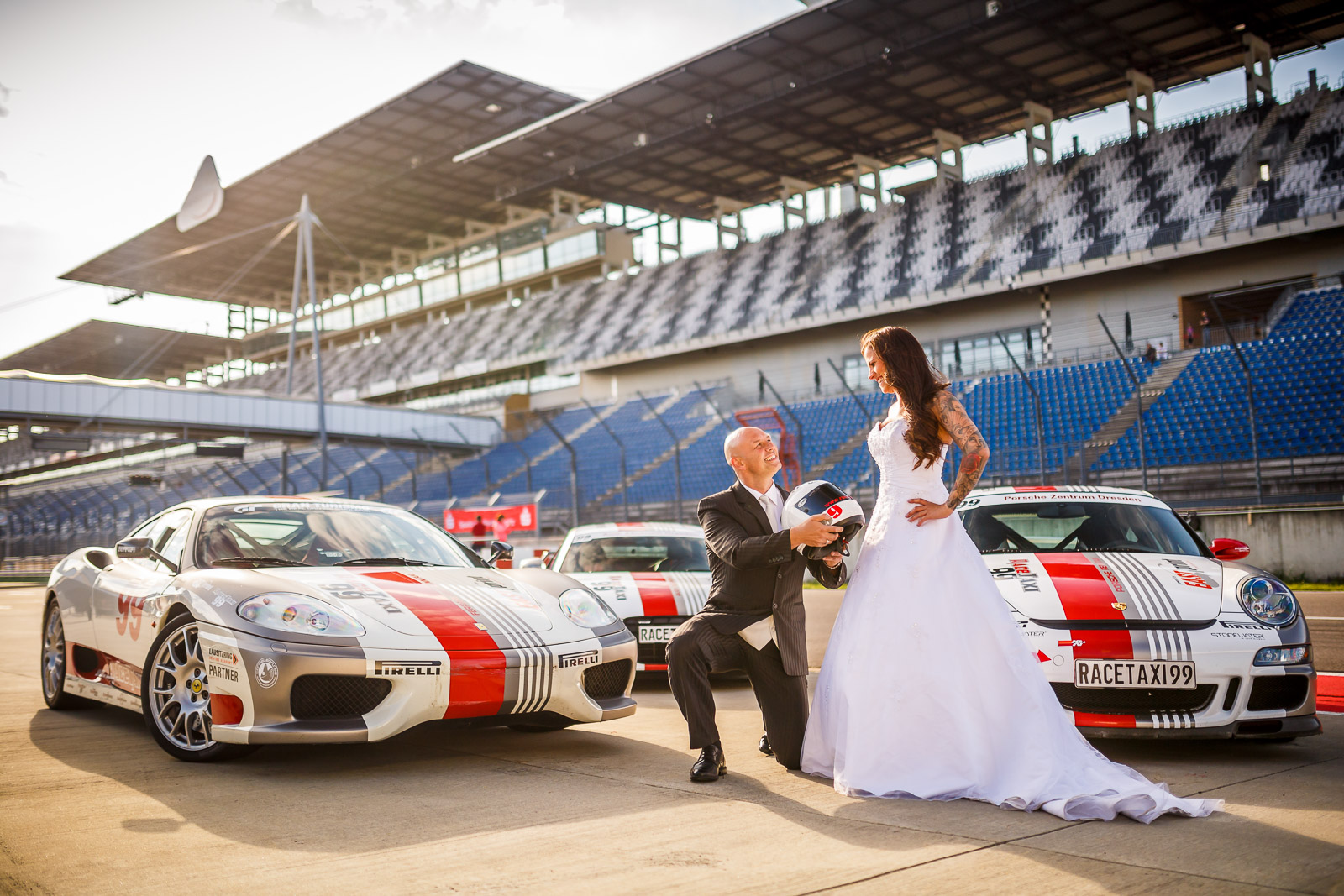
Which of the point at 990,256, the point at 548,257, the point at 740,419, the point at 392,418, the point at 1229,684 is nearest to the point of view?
the point at 1229,684

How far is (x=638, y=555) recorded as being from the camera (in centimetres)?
877

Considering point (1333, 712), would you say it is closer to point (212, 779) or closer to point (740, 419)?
point (212, 779)

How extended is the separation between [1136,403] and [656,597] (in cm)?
1749

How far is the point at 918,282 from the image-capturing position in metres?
32.2

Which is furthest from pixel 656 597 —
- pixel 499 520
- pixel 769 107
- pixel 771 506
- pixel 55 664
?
pixel 769 107

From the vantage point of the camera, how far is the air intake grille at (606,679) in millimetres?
4871

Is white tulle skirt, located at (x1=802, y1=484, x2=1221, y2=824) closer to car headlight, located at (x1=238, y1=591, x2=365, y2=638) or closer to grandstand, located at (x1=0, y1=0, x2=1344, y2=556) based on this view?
car headlight, located at (x1=238, y1=591, x2=365, y2=638)

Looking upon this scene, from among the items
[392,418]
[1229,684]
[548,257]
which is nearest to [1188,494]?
[1229,684]

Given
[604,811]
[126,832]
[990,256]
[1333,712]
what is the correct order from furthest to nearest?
1. [990,256]
2. [1333,712]
3. [604,811]
4. [126,832]

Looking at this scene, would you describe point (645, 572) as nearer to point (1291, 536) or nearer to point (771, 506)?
point (771, 506)

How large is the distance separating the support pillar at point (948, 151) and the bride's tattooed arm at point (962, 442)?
111ft

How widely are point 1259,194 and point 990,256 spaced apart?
23.7 feet

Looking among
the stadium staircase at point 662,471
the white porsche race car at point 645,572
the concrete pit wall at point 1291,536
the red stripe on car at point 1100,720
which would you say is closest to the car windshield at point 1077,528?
the red stripe on car at point 1100,720

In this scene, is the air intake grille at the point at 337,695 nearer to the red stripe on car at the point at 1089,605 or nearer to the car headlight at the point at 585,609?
the car headlight at the point at 585,609
